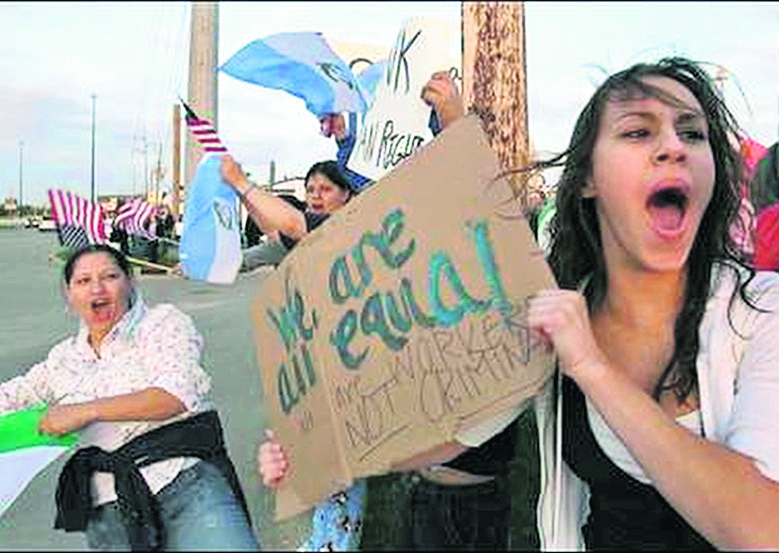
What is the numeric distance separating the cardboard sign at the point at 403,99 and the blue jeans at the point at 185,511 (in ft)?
7.29

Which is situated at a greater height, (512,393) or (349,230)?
(349,230)

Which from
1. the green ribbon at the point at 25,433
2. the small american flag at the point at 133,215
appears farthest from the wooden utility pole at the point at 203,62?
the green ribbon at the point at 25,433

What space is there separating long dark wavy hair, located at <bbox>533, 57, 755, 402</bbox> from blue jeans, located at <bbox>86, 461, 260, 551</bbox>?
42.7 inches

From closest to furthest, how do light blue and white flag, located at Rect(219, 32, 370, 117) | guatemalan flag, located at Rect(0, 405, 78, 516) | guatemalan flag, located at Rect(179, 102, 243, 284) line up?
guatemalan flag, located at Rect(0, 405, 78, 516)
guatemalan flag, located at Rect(179, 102, 243, 284)
light blue and white flag, located at Rect(219, 32, 370, 117)

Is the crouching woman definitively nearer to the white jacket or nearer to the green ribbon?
the green ribbon

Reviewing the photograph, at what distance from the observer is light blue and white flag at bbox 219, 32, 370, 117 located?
5.73 meters

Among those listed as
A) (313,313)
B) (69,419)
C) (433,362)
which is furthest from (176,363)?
(433,362)

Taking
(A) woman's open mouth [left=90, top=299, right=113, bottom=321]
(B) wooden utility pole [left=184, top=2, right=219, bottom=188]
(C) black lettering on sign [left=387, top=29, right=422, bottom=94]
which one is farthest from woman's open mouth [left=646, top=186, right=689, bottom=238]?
(B) wooden utility pole [left=184, top=2, right=219, bottom=188]

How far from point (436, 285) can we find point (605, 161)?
0.39m

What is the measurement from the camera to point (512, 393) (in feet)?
5.82

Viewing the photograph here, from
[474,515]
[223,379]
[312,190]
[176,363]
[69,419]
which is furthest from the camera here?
[223,379]

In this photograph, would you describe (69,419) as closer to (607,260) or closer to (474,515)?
(474,515)

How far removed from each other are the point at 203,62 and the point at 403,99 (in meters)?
9.82

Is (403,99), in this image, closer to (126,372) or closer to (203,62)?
(126,372)
